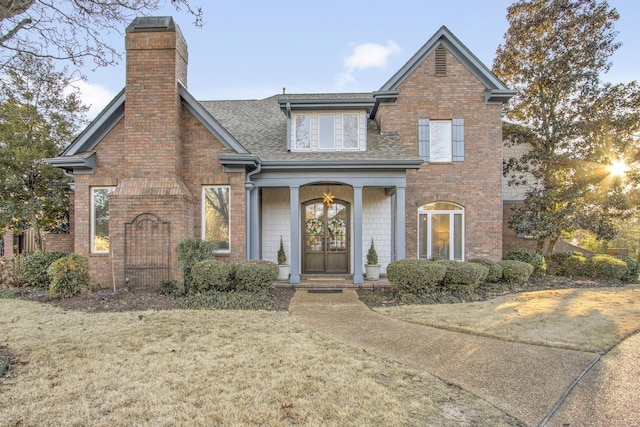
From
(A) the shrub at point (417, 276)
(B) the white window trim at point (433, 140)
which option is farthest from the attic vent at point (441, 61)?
(A) the shrub at point (417, 276)

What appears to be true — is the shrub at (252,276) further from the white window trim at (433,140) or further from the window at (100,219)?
the white window trim at (433,140)

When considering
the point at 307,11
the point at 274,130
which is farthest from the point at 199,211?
the point at 307,11

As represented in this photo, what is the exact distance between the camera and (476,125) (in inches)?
455

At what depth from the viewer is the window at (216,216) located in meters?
9.78

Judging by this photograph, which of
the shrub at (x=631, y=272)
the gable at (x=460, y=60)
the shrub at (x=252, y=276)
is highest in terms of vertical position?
the gable at (x=460, y=60)

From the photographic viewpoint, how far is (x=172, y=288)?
818 cm

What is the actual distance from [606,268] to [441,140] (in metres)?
6.75

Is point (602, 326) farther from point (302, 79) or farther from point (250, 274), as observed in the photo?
point (302, 79)

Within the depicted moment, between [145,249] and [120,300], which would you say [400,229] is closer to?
[145,249]

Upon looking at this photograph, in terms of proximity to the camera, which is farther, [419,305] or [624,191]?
[624,191]

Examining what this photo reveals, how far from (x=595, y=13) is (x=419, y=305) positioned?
38.7ft

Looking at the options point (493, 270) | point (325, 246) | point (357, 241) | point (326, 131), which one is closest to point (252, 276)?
point (357, 241)

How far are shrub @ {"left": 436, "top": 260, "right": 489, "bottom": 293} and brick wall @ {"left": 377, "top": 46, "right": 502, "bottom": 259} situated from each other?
9.74 feet

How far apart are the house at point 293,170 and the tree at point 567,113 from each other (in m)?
2.41
